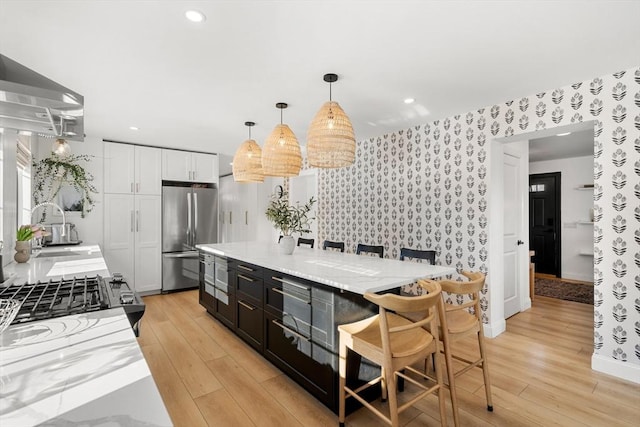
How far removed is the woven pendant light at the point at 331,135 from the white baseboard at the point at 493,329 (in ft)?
7.98

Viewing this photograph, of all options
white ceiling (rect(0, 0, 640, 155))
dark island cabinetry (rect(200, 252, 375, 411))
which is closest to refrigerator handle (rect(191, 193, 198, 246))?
white ceiling (rect(0, 0, 640, 155))

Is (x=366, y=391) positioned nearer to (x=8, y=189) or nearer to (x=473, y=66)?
(x=473, y=66)

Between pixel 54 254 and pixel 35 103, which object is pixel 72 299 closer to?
pixel 35 103

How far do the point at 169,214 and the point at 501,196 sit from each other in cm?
491

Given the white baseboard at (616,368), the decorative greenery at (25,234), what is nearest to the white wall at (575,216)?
the white baseboard at (616,368)

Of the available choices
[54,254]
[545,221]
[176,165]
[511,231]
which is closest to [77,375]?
[54,254]

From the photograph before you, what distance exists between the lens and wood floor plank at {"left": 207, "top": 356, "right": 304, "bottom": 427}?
1.99 metres

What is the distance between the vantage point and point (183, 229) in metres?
5.34

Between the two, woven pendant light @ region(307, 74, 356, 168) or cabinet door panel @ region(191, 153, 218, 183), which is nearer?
woven pendant light @ region(307, 74, 356, 168)

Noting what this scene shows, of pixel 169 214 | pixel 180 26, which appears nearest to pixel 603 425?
pixel 180 26

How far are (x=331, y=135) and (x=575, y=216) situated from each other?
621 centimetres

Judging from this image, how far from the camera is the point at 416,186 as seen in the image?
4086 mm

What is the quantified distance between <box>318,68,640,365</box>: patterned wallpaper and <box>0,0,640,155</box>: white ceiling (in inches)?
9.2

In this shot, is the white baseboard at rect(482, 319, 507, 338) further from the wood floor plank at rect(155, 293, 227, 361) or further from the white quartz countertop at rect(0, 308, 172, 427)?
the white quartz countertop at rect(0, 308, 172, 427)
